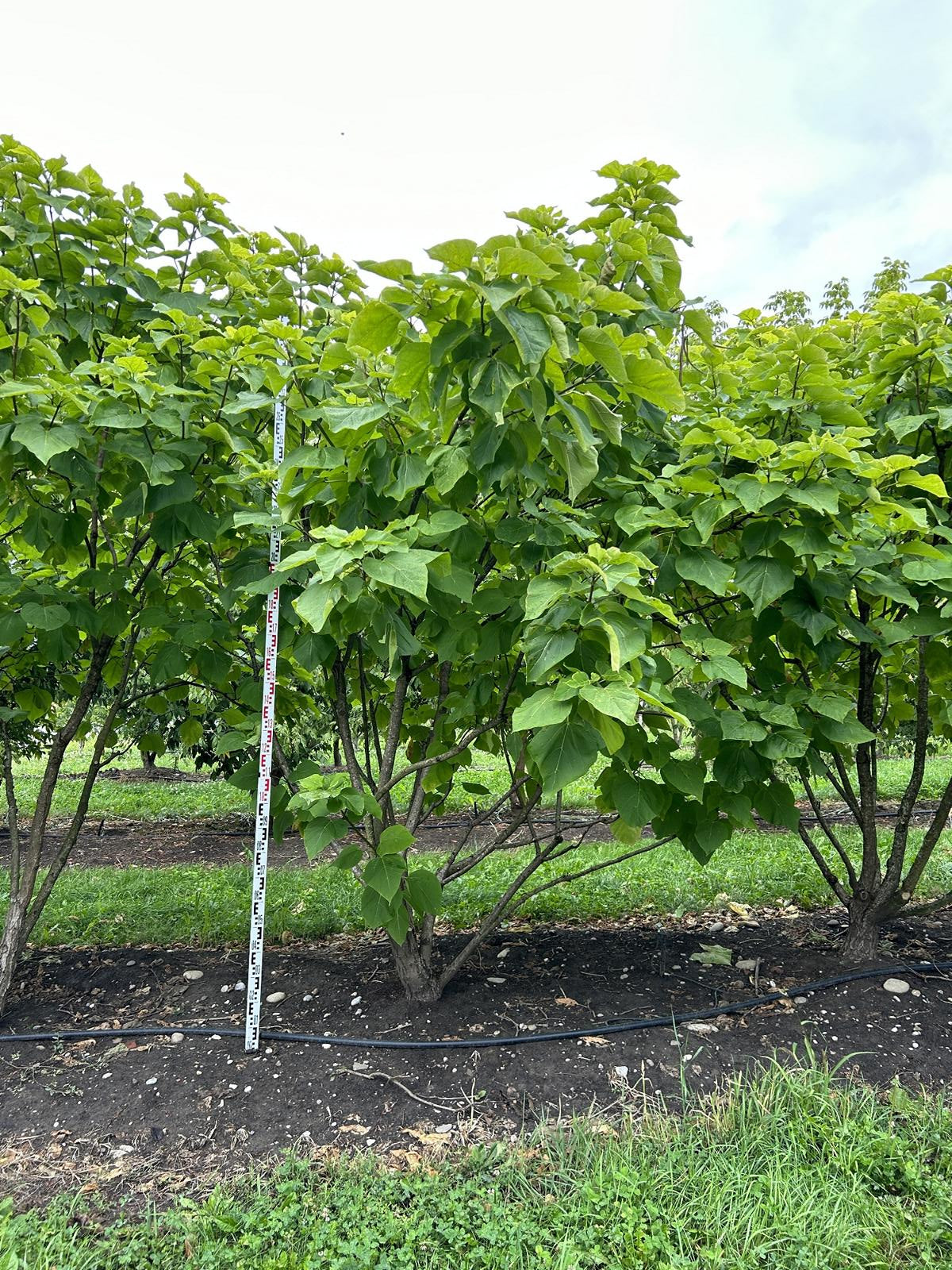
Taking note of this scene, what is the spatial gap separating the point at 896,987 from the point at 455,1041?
5.90 feet

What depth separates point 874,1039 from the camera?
278 cm

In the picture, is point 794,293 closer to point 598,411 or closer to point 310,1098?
point 598,411

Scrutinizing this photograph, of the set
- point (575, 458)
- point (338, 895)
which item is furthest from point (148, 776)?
point (575, 458)

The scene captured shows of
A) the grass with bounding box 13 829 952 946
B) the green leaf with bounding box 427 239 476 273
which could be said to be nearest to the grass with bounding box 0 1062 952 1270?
the grass with bounding box 13 829 952 946

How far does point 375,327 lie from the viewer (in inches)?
75.2

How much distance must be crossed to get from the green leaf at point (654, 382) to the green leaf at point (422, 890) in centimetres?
166

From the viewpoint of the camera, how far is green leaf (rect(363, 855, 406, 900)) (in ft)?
8.11

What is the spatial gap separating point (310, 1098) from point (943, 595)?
2593mm

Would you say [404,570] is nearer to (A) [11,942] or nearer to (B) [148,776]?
(A) [11,942]

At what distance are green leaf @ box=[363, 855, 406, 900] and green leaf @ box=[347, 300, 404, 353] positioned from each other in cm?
157

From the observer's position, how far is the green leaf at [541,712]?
1.72 metres

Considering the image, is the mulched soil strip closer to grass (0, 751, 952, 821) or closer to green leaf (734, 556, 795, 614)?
green leaf (734, 556, 795, 614)

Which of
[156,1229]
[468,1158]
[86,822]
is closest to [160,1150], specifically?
[156,1229]

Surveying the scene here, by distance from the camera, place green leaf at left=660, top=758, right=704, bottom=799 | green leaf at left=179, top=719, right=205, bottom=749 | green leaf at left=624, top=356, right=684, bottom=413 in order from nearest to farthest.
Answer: green leaf at left=624, top=356, right=684, bottom=413
green leaf at left=660, top=758, right=704, bottom=799
green leaf at left=179, top=719, right=205, bottom=749
